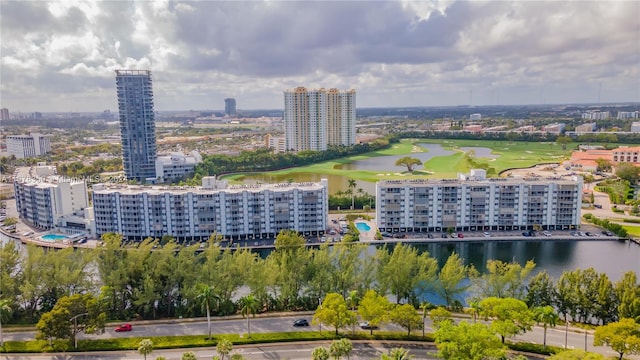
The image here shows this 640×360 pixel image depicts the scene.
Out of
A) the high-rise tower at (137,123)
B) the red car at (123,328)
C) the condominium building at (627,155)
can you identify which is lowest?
the red car at (123,328)

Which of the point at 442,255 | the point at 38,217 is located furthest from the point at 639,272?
the point at 38,217

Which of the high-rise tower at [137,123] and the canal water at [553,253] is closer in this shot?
the canal water at [553,253]

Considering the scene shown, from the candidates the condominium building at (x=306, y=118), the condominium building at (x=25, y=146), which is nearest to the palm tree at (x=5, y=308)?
A: the condominium building at (x=25, y=146)

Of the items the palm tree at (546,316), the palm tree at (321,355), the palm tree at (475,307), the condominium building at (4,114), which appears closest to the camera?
the palm tree at (321,355)

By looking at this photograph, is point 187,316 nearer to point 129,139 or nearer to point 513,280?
point 513,280

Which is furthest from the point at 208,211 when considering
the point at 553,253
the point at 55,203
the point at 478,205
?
the point at 553,253

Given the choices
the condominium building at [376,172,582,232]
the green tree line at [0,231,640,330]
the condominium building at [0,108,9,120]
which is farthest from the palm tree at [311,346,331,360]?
the condominium building at [0,108,9,120]

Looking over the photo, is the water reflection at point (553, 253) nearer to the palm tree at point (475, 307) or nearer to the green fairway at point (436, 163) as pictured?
the palm tree at point (475, 307)
